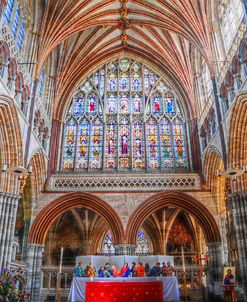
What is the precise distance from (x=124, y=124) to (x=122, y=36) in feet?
21.0

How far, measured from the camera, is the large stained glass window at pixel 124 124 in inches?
815

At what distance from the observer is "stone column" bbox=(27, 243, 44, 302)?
16483mm

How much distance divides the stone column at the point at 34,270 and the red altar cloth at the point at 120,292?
716 cm

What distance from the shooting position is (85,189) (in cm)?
1875

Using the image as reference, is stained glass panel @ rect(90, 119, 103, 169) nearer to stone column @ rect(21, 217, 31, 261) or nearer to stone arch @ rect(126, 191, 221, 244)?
stone arch @ rect(126, 191, 221, 244)

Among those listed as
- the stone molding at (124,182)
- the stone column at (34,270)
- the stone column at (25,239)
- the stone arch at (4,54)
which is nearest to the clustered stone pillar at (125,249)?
the stone molding at (124,182)

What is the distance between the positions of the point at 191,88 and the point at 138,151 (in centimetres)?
548

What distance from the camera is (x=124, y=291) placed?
10531 mm

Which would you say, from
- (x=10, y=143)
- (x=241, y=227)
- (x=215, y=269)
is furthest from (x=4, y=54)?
(x=215, y=269)

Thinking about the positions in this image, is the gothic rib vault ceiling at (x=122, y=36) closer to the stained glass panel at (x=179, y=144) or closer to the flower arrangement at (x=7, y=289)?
the stained glass panel at (x=179, y=144)

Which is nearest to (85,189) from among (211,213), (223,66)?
(211,213)

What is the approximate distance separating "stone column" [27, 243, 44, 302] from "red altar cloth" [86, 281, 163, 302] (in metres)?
7.16

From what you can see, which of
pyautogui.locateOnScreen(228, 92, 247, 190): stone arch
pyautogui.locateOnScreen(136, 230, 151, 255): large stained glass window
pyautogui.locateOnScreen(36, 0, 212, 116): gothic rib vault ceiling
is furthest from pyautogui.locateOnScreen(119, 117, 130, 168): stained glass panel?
pyautogui.locateOnScreen(228, 92, 247, 190): stone arch

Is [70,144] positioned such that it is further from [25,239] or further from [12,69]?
[12,69]
